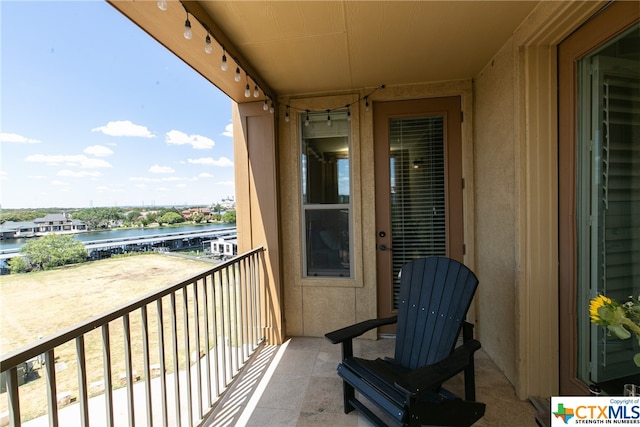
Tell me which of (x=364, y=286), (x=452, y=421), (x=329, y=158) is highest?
(x=329, y=158)

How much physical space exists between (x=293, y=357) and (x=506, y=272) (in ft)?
6.25

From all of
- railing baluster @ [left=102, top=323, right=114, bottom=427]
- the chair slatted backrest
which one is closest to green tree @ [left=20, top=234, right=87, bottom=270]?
railing baluster @ [left=102, top=323, right=114, bottom=427]

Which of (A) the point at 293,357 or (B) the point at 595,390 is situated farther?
(A) the point at 293,357

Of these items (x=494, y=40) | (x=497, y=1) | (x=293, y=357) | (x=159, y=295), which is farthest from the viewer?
(x=293, y=357)

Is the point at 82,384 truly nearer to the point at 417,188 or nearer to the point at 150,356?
the point at 150,356

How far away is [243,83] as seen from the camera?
2.36 m

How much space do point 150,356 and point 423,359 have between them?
1.64 m

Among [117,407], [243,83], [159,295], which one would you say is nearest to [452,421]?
[159,295]

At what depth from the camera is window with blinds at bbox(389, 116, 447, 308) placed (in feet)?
9.00

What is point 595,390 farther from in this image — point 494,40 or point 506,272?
point 494,40

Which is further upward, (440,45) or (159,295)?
(440,45)

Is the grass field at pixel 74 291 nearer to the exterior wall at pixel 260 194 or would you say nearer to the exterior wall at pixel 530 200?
the exterior wall at pixel 260 194

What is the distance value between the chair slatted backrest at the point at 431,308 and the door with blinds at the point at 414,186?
73 centimetres

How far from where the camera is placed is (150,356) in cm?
145
